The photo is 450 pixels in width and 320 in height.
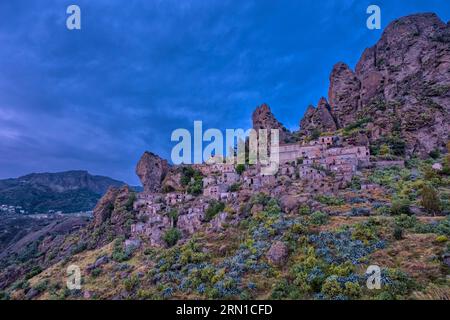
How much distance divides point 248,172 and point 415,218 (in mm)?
28490

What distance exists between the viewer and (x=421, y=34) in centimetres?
6575

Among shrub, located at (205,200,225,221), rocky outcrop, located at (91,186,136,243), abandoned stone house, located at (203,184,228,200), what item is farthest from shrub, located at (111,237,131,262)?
abandoned stone house, located at (203,184,228,200)

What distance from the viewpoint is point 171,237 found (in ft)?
107

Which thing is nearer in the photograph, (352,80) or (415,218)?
(415,218)

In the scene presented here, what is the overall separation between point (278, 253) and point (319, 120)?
54334 mm

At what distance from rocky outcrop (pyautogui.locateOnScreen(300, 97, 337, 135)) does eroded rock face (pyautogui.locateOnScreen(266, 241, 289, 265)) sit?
161 feet

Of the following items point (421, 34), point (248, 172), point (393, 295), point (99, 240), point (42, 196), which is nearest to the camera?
point (393, 295)

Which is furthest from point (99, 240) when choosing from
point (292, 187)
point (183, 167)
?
point (292, 187)

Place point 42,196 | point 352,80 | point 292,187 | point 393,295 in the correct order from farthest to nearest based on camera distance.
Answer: point 42,196, point 352,80, point 292,187, point 393,295

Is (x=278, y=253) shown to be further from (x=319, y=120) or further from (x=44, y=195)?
(x=44, y=195)

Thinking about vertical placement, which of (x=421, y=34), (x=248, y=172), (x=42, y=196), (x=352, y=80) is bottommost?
(x=42, y=196)

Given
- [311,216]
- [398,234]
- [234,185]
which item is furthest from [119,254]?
[398,234]

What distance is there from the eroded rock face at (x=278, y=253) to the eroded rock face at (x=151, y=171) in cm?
3596
